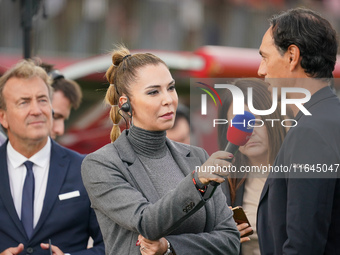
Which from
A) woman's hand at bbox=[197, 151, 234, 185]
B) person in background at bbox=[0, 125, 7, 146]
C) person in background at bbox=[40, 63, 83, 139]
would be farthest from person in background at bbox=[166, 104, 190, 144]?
woman's hand at bbox=[197, 151, 234, 185]

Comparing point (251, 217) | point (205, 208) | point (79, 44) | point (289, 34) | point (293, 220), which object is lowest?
point (79, 44)

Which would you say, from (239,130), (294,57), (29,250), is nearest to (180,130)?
(29,250)

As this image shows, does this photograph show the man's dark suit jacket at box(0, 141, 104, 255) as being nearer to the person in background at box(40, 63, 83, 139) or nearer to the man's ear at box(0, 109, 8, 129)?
the man's ear at box(0, 109, 8, 129)

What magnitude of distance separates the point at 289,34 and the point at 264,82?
1.08 ft

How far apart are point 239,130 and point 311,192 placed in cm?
36

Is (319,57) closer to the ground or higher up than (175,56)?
higher up

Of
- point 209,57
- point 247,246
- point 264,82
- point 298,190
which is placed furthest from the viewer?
point 209,57

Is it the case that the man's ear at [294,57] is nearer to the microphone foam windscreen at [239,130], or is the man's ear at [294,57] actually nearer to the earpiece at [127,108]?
the microphone foam windscreen at [239,130]

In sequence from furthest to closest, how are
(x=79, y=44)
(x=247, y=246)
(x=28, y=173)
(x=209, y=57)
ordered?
1. (x=79, y=44)
2. (x=209, y=57)
3. (x=28, y=173)
4. (x=247, y=246)

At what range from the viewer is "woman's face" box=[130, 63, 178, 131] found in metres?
3.00

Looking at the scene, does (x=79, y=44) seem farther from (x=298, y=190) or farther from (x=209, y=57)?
(x=298, y=190)

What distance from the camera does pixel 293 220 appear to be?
2.43m

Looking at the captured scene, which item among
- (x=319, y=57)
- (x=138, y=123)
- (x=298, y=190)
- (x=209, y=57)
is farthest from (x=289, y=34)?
(x=209, y=57)

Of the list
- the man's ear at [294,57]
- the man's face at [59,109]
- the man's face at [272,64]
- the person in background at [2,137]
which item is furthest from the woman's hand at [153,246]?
the man's face at [59,109]
